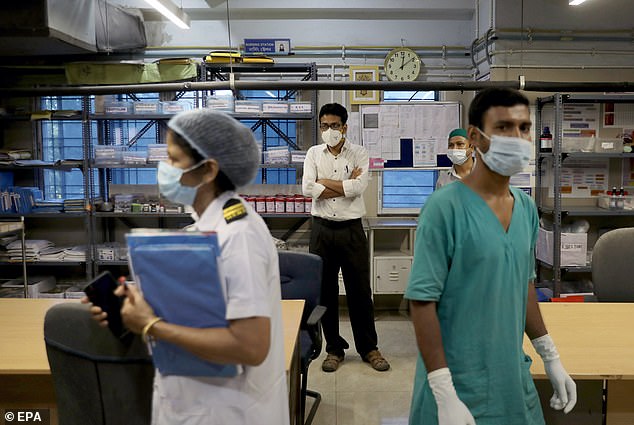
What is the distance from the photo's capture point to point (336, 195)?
11.0 feet

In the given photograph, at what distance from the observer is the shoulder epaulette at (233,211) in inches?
46.0

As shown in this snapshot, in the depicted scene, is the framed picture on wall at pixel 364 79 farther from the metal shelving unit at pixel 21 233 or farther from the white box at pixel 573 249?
the metal shelving unit at pixel 21 233

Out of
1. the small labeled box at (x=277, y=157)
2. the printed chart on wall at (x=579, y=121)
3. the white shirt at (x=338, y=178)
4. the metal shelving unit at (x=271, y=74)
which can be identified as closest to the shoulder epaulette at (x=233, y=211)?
the white shirt at (x=338, y=178)

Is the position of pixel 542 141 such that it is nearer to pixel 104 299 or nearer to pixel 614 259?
pixel 614 259

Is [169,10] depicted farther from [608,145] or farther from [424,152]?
[608,145]

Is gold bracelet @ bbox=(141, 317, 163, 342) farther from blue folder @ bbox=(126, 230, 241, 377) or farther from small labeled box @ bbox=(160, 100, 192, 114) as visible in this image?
small labeled box @ bbox=(160, 100, 192, 114)

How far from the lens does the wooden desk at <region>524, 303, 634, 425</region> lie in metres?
1.64

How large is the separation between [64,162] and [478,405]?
4168mm

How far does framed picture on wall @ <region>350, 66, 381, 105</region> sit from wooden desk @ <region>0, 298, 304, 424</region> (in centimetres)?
297

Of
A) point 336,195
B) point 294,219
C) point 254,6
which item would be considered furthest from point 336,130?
point 254,6

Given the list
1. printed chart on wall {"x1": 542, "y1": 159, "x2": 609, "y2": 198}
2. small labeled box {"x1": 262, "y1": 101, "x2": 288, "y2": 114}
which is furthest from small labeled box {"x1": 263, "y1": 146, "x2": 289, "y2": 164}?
printed chart on wall {"x1": 542, "y1": 159, "x2": 609, "y2": 198}

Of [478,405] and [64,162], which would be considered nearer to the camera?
[478,405]

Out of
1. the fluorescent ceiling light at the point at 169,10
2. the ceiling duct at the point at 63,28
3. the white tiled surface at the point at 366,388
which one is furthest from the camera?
the ceiling duct at the point at 63,28

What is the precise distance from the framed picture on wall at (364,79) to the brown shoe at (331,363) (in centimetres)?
238
